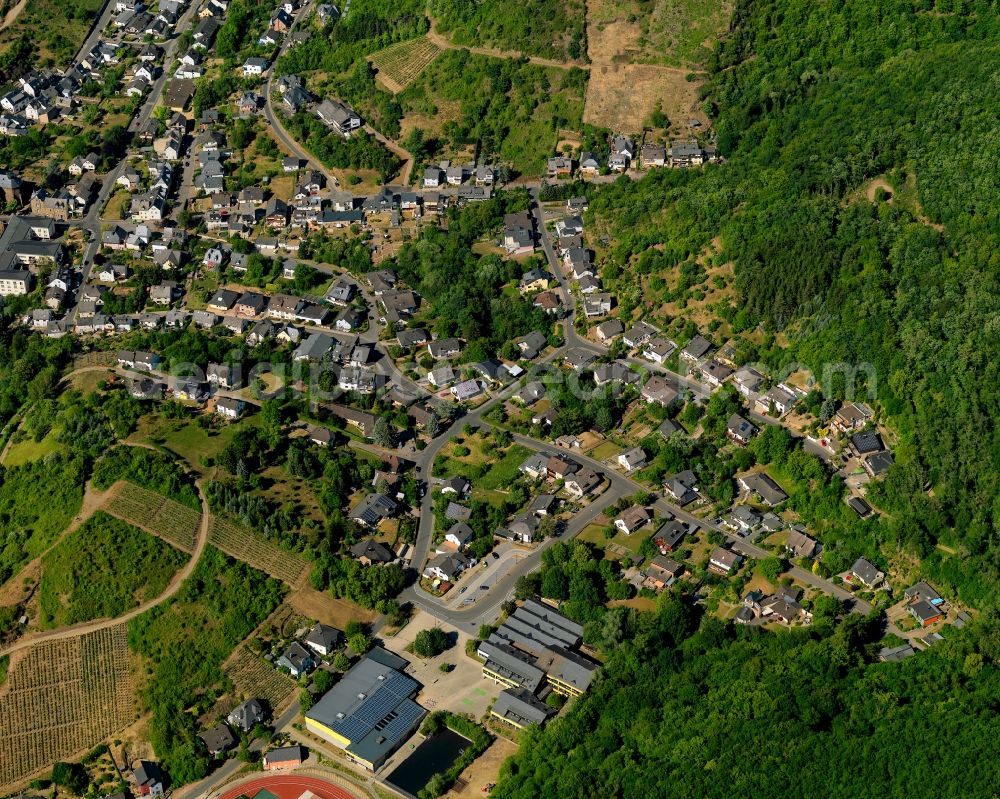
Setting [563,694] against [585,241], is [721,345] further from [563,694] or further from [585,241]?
[563,694]

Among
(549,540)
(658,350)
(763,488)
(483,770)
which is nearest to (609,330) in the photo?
(658,350)

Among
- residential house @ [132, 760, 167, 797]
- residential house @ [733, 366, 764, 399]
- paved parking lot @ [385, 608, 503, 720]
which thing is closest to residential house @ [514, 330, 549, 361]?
residential house @ [733, 366, 764, 399]

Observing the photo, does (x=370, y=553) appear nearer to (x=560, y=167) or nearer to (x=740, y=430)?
(x=740, y=430)

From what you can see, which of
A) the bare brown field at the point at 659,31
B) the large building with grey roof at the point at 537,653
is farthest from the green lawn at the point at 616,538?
the bare brown field at the point at 659,31

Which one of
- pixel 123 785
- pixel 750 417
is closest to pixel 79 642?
pixel 123 785

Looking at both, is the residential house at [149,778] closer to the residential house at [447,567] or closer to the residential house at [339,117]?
the residential house at [447,567]

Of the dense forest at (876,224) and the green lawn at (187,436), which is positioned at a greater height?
the dense forest at (876,224)

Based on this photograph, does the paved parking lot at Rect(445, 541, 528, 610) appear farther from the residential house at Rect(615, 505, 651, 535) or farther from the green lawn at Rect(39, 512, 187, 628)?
the green lawn at Rect(39, 512, 187, 628)
